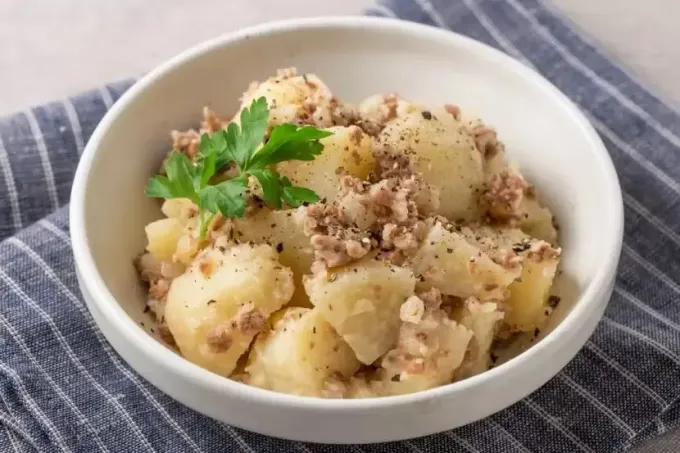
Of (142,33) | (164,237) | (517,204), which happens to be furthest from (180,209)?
(142,33)

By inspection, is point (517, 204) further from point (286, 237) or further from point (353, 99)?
point (353, 99)

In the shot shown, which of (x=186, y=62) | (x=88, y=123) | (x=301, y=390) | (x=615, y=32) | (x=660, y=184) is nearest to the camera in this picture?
(x=301, y=390)

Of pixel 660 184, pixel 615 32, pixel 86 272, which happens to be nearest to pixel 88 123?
pixel 86 272

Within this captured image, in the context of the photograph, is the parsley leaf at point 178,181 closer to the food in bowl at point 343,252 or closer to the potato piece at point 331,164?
the food in bowl at point 343,252

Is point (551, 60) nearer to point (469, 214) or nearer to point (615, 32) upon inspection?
point (615, 32)

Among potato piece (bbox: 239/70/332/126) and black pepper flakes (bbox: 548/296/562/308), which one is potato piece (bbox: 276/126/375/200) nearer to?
potato piece (bbox: 239/70/332/126)

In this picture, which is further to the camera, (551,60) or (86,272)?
(551,60)

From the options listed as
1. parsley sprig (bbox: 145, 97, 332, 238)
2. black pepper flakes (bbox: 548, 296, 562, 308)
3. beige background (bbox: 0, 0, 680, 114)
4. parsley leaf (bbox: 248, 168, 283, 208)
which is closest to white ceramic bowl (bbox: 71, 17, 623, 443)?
black pepper flakes (bbox: 548, 296, 562, 308)
